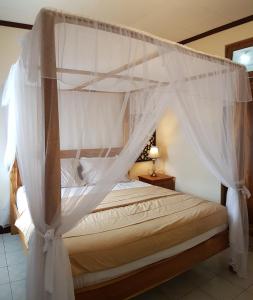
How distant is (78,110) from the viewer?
4.92 feet

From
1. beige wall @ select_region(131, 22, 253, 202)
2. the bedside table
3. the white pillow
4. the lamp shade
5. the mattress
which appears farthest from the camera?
the lamp shade

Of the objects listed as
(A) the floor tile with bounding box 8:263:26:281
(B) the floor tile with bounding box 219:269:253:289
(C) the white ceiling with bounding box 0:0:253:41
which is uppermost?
(C) the white ceiling with bounding box 0:0:253:41

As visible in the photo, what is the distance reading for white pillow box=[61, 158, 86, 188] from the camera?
1555 mm

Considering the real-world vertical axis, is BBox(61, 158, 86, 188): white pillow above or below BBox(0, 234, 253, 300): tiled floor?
above

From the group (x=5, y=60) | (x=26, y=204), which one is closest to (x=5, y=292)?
(x=26, y=204)

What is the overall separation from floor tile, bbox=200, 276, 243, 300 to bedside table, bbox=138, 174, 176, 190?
5.82 ft

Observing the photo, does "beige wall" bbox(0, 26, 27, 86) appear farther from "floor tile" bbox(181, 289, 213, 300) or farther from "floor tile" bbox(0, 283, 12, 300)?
"floor tile" bbox(181, 289, 213, 300)

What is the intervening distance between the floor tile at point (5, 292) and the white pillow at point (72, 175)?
1.26 metres

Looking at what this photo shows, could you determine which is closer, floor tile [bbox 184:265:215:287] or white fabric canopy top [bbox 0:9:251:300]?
white fabric canopy top [bbox 0:9:251:300]

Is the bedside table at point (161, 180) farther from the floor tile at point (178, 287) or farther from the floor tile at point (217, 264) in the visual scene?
the floor tile at point (178, 287)

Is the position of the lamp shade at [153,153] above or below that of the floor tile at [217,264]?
above

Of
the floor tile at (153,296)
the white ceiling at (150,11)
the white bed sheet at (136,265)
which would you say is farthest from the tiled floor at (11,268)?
the white ceiling at (150,11)

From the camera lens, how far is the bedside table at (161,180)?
3916 millimetres

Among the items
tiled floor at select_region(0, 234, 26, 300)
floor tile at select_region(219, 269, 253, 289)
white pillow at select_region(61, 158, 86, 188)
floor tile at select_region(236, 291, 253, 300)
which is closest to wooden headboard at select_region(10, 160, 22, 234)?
tiled floor at select_region(0, 234, 26, 300)
